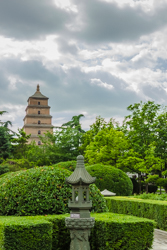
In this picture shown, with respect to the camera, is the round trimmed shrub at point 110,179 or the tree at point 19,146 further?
the tree at point 19,146

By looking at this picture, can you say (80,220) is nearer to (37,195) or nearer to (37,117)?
(37,195)

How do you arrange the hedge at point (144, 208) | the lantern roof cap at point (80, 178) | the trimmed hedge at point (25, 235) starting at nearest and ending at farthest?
the trimmed hedge at point (25, 235) < the lantern roof cap at point (80, 178) < the hedge at point (144, 208)

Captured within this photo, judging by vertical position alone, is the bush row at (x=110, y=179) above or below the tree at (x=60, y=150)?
below

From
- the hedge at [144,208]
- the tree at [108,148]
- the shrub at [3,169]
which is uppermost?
the tree at [108,148]

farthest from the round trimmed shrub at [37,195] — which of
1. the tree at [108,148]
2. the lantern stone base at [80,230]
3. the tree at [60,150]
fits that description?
the tree at [60,150]

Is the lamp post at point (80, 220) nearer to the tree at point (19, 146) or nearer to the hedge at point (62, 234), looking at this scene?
the hedge at point (62, 234)

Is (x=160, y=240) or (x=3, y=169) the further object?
(x=3, y=169)

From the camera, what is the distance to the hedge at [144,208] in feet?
40.7

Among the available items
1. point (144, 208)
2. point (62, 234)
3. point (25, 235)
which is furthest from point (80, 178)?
point (144, 208)

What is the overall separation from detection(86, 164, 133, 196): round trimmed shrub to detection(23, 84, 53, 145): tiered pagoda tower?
45.7m

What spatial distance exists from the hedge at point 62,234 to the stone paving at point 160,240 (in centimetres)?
165

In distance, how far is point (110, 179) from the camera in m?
21.3

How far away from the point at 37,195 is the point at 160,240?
4.50 meters

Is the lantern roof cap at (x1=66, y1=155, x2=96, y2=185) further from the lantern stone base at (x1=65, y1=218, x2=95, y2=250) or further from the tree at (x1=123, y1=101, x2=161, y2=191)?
the tree at (x1=123, y1=101, x2=161, y2=191)
